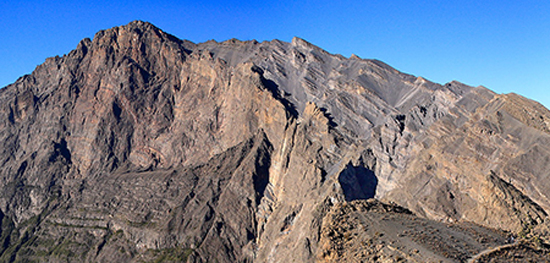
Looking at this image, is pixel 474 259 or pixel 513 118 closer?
pixel 474 259

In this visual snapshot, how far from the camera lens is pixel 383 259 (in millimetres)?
34312

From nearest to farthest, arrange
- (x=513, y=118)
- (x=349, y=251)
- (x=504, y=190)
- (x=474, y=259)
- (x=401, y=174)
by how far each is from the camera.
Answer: (x=474, y=259), (x=349, y=251), (x=504, y=190), (x=513, y=118), (x=401, y=174)

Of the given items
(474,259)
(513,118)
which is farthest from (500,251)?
(513,118)

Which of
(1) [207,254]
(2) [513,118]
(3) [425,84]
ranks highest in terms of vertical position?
(3) [425,84]

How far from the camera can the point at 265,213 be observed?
196 meters

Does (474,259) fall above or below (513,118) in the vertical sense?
below

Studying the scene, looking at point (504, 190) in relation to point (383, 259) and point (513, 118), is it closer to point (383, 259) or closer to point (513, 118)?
point (513, 118)

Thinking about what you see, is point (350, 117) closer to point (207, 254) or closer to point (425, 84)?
point (425, 84)

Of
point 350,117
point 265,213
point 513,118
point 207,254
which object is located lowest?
point 207,254

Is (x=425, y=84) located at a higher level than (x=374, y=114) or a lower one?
higher

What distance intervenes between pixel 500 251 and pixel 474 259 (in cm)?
272

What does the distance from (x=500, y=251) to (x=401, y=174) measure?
12924cm

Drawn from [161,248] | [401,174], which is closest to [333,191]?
[401,174]

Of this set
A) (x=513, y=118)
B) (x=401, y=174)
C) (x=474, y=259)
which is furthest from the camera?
(x=401, y=174)
